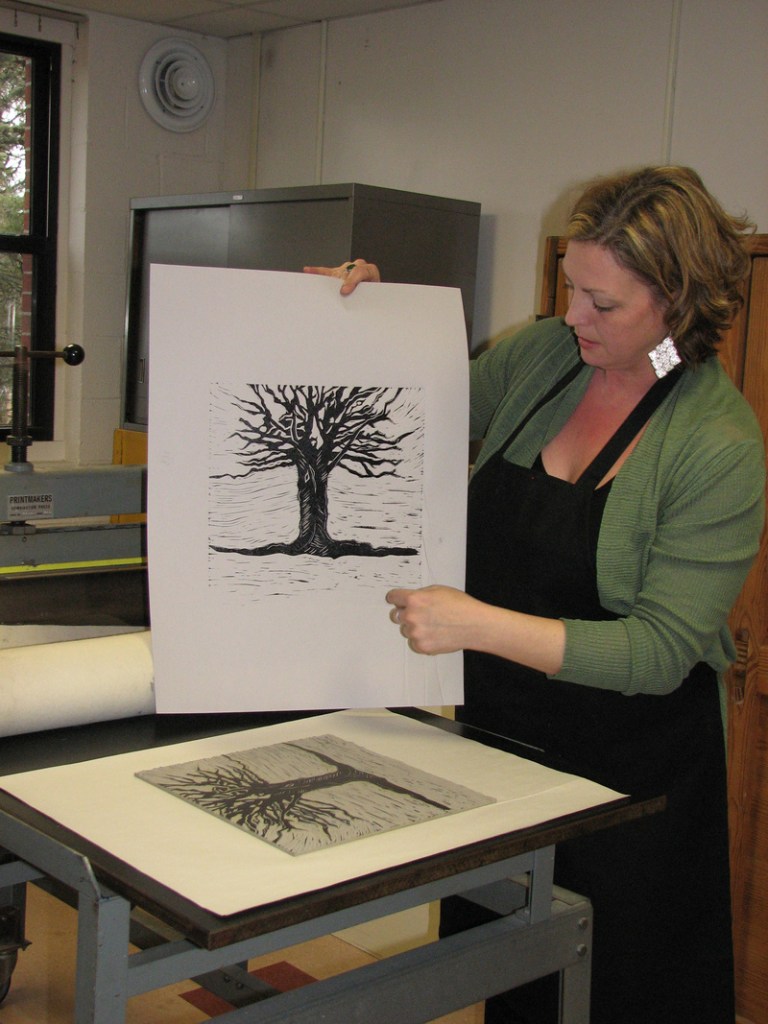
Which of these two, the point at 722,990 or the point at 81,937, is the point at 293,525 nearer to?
the point at 81,937

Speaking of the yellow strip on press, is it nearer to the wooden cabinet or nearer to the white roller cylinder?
the white roller cylinder

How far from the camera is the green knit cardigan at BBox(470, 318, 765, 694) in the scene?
1238 mm

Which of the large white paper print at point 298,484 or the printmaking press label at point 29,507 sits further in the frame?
the printmaking press label at point 29,507

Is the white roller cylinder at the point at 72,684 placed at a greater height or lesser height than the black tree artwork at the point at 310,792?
greater

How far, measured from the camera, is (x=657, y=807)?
1.23 metres

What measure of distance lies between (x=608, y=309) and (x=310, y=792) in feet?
2.09

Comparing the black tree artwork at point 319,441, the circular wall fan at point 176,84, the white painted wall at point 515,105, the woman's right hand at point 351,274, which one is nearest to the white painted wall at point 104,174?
the circular wall fan at point 176,84

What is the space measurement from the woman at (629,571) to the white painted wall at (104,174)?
262 cm

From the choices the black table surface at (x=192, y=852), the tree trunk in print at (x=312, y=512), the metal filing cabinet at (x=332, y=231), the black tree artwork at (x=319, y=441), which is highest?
the metal filing cabinet at (x=332, y=231)

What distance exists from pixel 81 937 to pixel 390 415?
683 mm

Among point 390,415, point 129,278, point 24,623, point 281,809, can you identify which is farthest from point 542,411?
point 129,278

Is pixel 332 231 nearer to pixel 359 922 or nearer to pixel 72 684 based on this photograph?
pixel 72 684

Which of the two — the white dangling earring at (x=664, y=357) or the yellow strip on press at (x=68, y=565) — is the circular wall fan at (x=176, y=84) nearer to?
the yellow strip on press at (x=68, y=565)

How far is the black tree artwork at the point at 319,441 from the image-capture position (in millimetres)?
1316
